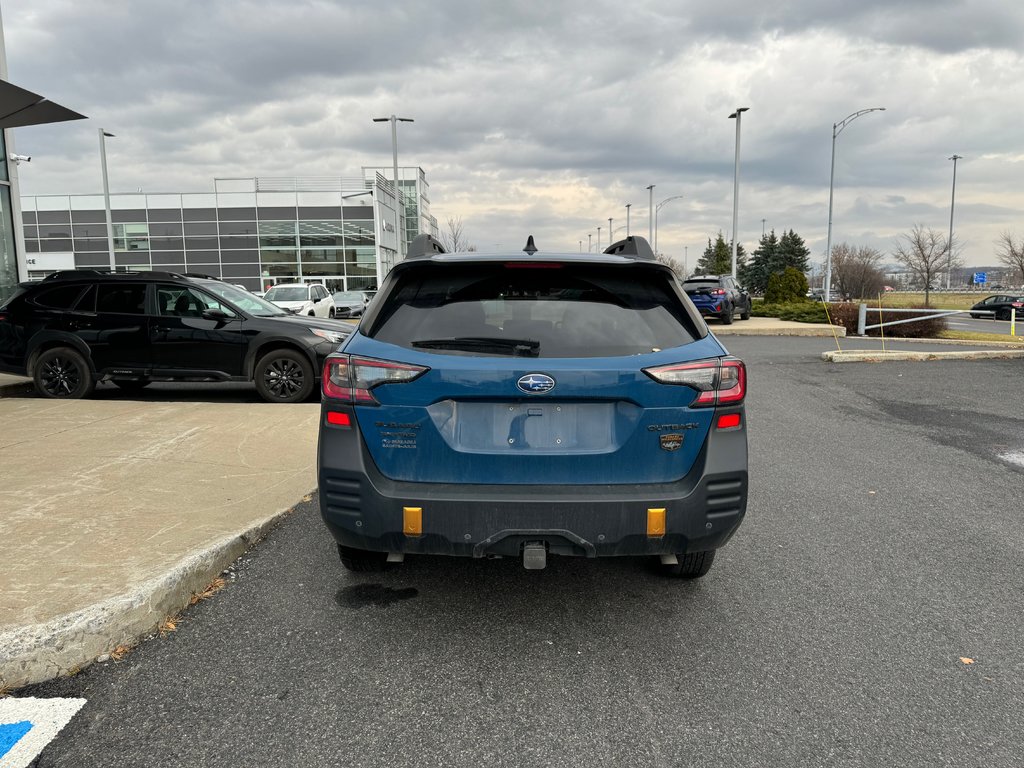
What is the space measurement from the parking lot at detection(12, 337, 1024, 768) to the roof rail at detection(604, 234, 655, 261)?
177 centimetres

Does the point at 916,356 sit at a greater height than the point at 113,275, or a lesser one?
lesser

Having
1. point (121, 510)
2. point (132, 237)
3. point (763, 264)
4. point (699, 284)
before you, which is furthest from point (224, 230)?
point (763, 264)

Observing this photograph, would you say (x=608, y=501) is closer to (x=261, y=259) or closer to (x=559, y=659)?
(x=559, y=659)

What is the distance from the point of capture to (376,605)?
144 inches

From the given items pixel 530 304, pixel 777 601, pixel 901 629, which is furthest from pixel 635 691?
pixel 530 304

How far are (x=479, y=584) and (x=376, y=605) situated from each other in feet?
1.89

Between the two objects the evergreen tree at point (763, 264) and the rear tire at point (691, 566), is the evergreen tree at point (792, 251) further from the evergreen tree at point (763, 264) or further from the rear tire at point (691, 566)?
the rear tire at point (691, 566)

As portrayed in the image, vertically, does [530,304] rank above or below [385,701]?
above

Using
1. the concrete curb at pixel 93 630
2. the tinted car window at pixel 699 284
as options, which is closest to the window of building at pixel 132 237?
the tinted car window at pixel 699 284

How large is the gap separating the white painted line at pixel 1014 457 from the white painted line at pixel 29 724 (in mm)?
7470

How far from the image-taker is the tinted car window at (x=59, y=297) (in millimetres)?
9555

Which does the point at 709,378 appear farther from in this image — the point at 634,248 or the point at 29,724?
the point at 29,724

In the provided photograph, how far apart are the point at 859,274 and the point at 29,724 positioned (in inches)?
3286

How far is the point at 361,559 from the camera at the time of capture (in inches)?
145
